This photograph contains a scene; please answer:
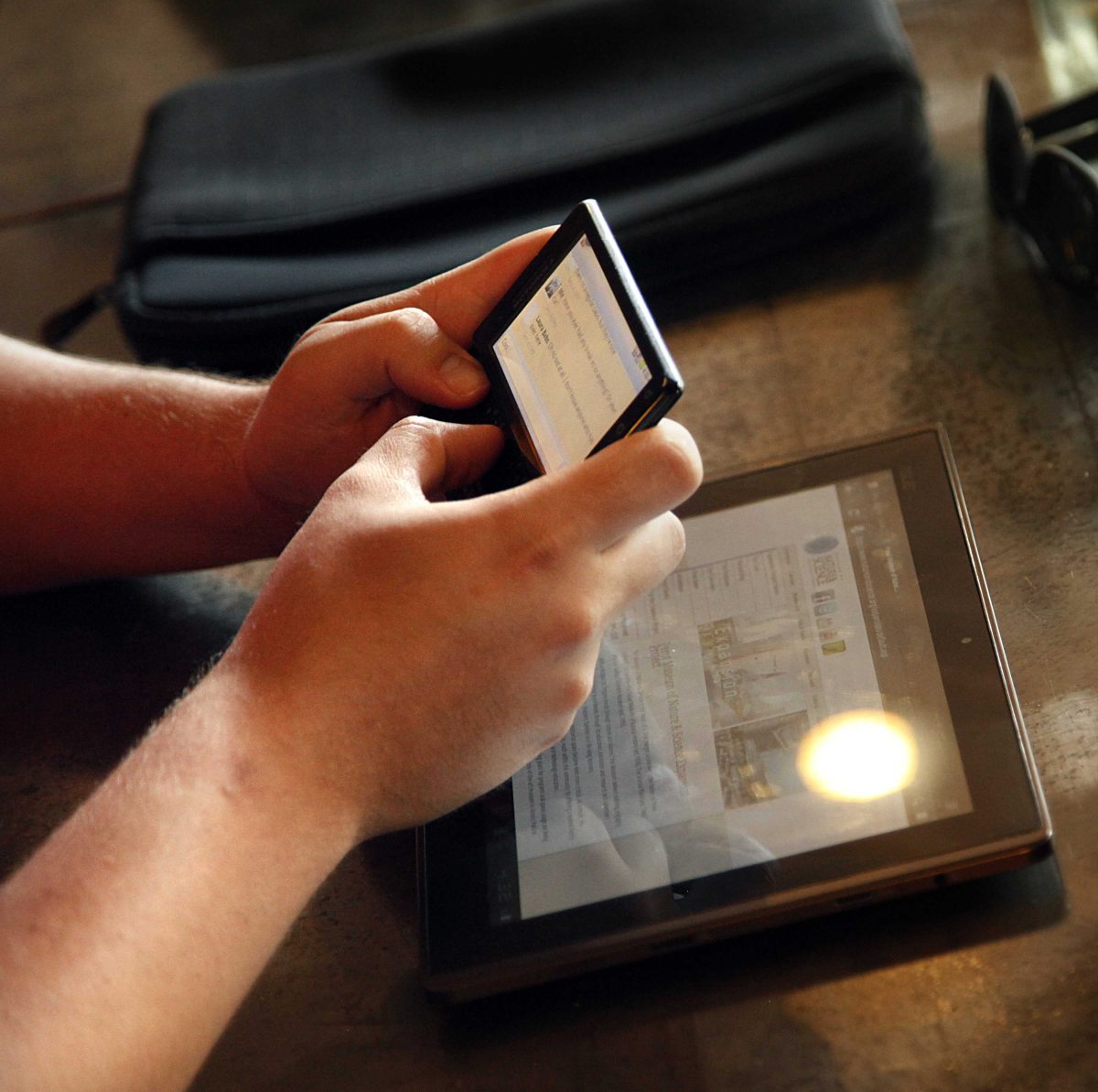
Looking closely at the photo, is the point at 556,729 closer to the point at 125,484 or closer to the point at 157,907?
the point at 157,907

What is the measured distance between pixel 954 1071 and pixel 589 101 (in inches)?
31.2

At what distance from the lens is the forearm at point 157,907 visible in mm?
500

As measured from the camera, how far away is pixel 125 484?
81cm

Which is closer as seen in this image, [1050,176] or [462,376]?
[462,376]

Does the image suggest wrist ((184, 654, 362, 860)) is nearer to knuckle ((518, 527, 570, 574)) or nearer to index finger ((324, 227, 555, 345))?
knuckle ((518, 527, 570, 574))

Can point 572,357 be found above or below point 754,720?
above

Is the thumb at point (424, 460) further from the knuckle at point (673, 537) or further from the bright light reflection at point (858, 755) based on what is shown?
the bright light reflection at point (858, 755)

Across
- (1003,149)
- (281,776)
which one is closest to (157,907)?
(281,776)

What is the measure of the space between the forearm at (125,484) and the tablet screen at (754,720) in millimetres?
304

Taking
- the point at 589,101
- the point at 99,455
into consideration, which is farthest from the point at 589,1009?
the point at 589,101

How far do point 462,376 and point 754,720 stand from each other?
0.26 m

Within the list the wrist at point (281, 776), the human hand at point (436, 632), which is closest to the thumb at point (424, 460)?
the human hand at point (436, 632)

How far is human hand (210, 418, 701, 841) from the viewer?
535 mm

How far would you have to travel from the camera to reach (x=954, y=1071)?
0.51 metres
